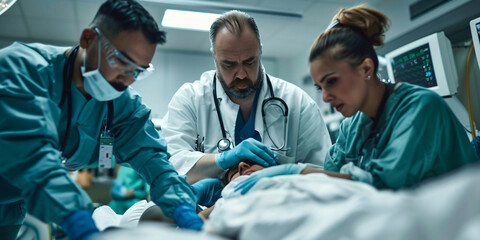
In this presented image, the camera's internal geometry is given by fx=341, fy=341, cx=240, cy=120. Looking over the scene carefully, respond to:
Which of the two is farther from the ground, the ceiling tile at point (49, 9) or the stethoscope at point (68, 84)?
the ceiling tile at point (49, 9)

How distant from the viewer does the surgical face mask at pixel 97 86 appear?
1222 mm

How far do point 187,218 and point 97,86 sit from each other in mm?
584

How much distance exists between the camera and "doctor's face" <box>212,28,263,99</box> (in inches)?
70.0

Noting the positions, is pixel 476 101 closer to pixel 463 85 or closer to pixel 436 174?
pixel 463 85

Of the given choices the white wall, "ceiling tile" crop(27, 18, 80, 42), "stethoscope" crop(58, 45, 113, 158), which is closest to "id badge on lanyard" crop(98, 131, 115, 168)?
"stethoscope" crop(58, 45, 113, 158)

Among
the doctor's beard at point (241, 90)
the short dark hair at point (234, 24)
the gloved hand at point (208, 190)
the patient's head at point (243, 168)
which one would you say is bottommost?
the gloved hand at point (208, 190)

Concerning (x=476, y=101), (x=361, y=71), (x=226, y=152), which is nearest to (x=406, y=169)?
(x=361, y=71)

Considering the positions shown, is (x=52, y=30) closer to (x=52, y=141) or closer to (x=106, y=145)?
(x=106, y=145)

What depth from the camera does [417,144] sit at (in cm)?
108

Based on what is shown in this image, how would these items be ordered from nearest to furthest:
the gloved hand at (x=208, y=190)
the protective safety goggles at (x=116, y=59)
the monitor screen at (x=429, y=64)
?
the protective safety goggles at (x=116, y=59), the gloved hand at (x=208, y=190), the monitor screen at (x=429, y=64)

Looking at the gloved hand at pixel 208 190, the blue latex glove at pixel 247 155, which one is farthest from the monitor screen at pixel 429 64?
the gloved hand at pixel 208 190

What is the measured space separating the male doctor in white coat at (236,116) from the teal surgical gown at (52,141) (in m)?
0.32

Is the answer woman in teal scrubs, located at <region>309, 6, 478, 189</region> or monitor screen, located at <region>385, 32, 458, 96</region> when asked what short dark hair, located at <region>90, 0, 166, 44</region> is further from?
monitor screen, located at <region>385, 32, 458, 96</region>

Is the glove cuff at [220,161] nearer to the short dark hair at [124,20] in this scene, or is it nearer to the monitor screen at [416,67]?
the short dark hair at [124,20]
